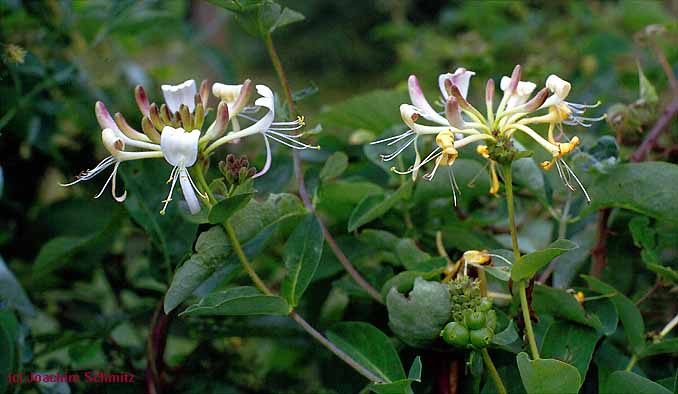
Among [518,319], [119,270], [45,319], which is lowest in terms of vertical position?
[45,319]

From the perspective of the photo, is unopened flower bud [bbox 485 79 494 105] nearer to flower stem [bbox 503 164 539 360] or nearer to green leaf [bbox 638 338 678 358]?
flower stem [bbox 503 164 539 360]

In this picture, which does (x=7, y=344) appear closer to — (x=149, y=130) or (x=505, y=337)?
(x=149, y=130)

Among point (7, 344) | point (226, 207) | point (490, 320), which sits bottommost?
point (7, 344)

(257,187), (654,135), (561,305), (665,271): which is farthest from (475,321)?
(654,135)

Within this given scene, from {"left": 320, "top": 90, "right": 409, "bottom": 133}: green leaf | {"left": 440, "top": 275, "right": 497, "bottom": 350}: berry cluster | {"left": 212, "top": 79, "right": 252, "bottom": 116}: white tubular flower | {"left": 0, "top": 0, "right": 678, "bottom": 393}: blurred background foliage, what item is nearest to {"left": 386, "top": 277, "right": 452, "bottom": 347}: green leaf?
{"left": 440, "top": 275, "right": 497, "bottom": 350}: berry cluster

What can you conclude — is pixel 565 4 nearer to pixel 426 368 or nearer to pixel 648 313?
pixel 648 313

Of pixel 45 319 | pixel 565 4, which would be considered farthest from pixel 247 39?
pixel 45 319
